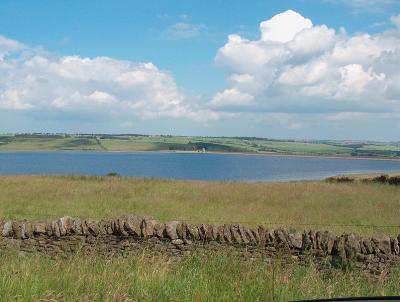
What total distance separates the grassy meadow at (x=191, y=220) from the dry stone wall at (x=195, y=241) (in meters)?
0.57

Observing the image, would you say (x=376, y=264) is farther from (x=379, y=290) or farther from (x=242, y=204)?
(x=242, y=204)

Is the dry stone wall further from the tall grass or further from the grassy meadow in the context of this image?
the tall grass

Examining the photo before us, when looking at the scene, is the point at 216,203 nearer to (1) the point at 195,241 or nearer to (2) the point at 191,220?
(2) the point at 191,220

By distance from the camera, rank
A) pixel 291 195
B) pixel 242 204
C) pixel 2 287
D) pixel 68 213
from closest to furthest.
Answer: pixel 2 287
pixel 68 213
pixel 242 204
pixel 291 195

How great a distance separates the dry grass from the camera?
60.0 feet

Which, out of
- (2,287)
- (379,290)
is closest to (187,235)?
(379,290)

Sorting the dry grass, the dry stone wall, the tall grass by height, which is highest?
the tall grass

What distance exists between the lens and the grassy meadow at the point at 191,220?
5.50m

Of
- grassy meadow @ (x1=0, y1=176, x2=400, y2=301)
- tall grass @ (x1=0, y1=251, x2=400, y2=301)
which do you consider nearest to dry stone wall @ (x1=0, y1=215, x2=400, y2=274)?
grassy meadow @ (x1=0, y1=176, x2=400, y2=301)

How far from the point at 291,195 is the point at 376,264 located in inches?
627

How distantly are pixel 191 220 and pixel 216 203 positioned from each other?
5622 millimetres

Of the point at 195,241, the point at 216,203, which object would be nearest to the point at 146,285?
the point at 195,241

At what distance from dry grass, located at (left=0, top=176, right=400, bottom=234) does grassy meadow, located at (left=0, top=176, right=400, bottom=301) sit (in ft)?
0.15

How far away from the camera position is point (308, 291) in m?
6.16
